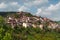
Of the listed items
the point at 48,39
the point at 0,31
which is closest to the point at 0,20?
the point at 0,31

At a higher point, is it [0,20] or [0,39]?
[0,20]

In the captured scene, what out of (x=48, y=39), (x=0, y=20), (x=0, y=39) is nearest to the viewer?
(x=0, y=39)

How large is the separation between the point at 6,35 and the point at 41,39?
101ft

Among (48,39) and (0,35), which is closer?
(0,35)

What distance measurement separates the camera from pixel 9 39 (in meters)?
46.2

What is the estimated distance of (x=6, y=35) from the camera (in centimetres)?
4700

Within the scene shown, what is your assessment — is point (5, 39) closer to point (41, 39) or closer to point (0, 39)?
point (0, 39)

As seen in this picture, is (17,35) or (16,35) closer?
(16,35)

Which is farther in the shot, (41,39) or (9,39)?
(41,39)

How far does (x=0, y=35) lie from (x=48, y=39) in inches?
1196

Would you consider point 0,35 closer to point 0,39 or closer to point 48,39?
point 0,39

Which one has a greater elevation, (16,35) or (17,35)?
(16,35)

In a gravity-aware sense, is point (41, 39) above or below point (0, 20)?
below

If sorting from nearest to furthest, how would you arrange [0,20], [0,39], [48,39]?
[0,39], [0,20], [48,39]
